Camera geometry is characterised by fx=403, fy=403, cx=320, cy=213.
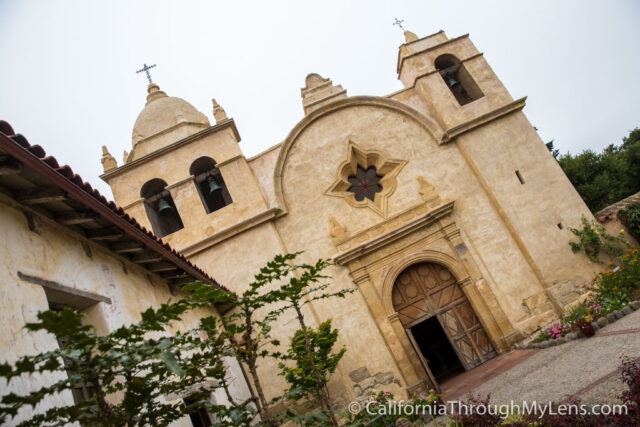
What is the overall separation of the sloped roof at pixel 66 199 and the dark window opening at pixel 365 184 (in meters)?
6.77

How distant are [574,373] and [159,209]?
10741 millimetres

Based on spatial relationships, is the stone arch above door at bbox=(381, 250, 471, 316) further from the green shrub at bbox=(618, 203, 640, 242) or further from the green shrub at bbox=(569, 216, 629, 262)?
the green shrub at bbox=(618, 203, 640, 242)

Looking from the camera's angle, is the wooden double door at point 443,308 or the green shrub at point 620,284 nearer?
the green shrub at point 620,284

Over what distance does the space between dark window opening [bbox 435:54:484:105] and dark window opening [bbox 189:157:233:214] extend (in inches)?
311

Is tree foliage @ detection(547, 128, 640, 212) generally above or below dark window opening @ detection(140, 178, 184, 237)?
below

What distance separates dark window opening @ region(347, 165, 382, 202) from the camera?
40.0ft

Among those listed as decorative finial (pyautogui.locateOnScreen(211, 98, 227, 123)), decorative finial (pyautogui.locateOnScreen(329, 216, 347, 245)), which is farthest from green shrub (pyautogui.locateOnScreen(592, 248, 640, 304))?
decorative finial (pyautogui.locateOnScreen(211, 98, 227, 123))

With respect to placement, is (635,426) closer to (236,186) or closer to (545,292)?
(545,292)

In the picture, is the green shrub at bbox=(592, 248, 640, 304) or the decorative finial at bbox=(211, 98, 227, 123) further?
the decorative finial at bbox=(211, 98, 227, 123)

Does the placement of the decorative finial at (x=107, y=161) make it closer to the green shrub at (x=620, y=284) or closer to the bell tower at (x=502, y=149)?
the bell tower at (x=502, y=149)

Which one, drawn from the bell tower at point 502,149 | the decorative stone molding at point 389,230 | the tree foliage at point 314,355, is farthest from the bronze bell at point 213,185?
the bell tower at point 502,149

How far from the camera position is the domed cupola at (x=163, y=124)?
1292 cm

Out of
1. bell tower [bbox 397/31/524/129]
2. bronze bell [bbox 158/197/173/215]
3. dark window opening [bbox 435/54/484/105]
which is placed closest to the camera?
bronze bell [bbox 158/197/173/215]

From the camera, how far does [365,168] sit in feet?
40.9
